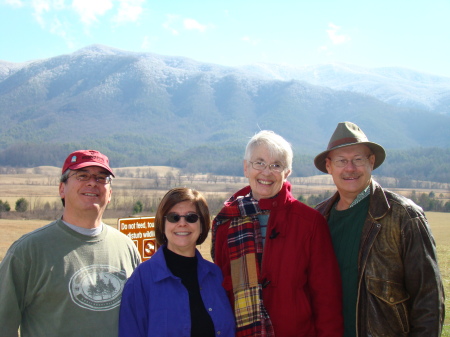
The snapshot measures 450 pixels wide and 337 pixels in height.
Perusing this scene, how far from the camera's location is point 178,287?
3.46 metres

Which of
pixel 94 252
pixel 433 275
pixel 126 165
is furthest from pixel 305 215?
pixel 126 165

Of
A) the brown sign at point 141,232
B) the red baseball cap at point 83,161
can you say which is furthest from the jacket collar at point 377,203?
the brown sign at point 141,232

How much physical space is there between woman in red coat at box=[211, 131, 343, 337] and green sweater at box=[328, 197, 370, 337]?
30 cm

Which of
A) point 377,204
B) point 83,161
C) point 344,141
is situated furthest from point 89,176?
point 377,204

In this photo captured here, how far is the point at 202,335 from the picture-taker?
133 inches

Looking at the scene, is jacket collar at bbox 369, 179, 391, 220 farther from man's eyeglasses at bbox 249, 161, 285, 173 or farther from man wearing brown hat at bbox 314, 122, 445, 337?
man's eyeglasses at bbox 249, 161, 285, 173

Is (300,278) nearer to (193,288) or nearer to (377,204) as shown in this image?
(193,288)

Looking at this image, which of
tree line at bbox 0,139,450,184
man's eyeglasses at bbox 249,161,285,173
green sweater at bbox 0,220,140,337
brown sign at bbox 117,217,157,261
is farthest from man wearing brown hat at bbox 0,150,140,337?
tree line at bbox 0,139,450,184

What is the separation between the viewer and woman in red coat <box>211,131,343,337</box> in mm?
3539

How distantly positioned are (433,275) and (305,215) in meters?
1.06

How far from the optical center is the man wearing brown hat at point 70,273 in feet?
11.0

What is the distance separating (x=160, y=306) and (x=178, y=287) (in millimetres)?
189

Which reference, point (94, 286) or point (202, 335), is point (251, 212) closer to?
point (202, 335)

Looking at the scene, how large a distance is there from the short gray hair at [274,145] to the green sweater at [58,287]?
1527mm
